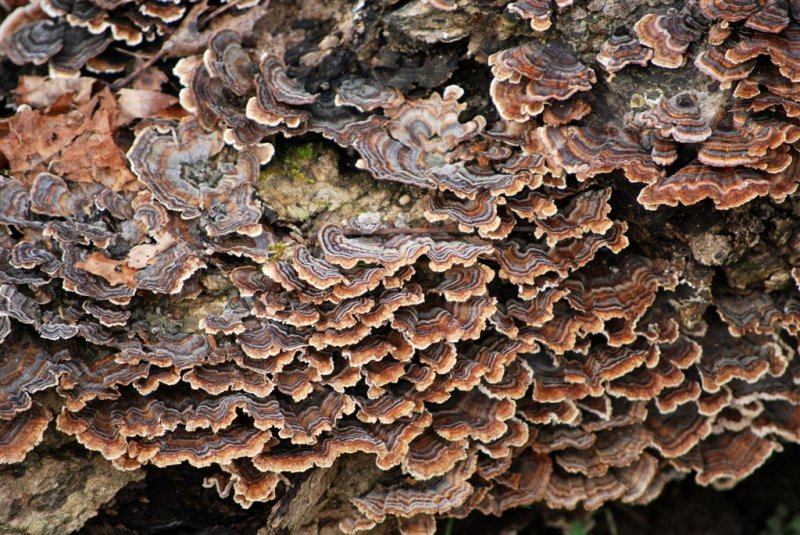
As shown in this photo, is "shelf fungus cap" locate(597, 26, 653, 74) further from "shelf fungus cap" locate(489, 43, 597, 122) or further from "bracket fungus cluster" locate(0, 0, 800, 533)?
"shelf fungus cap" locate(489, 43, 597, 122)

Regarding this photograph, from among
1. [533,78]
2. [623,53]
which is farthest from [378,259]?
[623,53]

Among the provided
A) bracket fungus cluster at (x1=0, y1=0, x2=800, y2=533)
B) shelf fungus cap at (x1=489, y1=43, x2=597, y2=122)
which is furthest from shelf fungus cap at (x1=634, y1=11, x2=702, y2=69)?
shelf fungus cap at (x1=489, y1=43, x2=597, y2=122)

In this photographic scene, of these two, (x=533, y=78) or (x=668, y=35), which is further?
(x=533, y=78)

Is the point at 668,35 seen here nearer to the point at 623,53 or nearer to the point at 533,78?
the point at 623,53

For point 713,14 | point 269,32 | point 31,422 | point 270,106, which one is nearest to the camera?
point 713,14

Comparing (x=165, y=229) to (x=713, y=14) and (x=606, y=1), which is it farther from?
(x=713, y=14)

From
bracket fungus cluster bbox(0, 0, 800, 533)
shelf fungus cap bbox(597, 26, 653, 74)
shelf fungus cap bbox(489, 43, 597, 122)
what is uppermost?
shelf fungus cap bbox(597, 26, 653, 74)

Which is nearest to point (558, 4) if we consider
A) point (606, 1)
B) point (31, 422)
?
point (606, 1)

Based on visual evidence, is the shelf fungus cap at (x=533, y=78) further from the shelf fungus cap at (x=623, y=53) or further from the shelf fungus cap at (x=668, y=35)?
the shelf fungus cap at (x=668, y=35)

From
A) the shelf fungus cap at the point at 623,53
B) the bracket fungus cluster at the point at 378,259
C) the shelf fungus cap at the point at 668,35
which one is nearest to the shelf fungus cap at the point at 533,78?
the bracket fungus cluster at the point at 378,259
